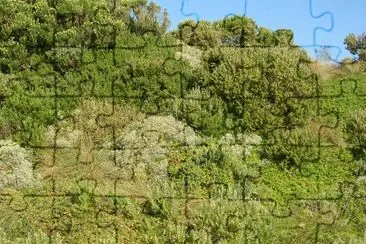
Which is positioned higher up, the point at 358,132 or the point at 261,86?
the point at 261,86

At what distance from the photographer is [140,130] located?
47.2 ft

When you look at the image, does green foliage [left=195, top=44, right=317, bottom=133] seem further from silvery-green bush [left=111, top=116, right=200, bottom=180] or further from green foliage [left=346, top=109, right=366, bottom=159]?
silvery-green bush [left=111, top=116, right=200, bottom=180]

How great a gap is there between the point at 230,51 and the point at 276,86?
85.5 inches

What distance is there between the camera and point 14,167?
1323cm

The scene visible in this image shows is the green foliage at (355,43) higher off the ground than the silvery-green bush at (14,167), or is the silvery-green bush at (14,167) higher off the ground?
the green foliage at (355,43)

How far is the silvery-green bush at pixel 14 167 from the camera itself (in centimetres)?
1277

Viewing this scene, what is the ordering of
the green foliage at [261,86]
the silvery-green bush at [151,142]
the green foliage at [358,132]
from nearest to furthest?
the silvery-green bush at [151,142], the green foliage at [358,132], the green foliage at [261,86]

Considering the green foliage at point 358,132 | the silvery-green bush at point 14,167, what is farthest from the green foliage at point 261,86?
the silvery-green bush at point 14,167

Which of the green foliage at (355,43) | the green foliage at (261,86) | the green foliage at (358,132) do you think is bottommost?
the green foliage at (358,132)

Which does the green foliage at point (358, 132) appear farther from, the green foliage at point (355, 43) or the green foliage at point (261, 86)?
the green foliage at point (355, 43)

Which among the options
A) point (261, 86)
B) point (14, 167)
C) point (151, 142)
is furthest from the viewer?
point (261, 86)

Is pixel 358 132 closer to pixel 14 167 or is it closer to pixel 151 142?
pixel 151 142

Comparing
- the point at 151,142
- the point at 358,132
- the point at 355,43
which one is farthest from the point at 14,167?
the point at 355,43

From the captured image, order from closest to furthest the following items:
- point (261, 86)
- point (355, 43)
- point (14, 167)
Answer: point (14, 167), point (261, 86), point (355, 43)
